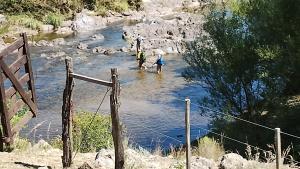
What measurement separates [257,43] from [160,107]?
22.2 feet

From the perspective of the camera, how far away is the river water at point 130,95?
2323cm

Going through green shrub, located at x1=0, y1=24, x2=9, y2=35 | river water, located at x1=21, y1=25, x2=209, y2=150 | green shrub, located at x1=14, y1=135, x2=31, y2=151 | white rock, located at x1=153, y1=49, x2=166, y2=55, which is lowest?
river water, located at x1=21, y1=25, x2=209, y2=150

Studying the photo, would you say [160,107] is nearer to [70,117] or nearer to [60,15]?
[70,117]

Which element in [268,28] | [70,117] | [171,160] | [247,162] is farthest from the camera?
[268,28]

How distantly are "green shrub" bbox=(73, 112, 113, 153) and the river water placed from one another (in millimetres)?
2323

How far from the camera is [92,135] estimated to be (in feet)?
53.2

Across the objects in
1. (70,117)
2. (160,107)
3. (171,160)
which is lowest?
(160,107)

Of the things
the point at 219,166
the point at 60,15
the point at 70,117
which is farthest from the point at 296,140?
the point at 60,15

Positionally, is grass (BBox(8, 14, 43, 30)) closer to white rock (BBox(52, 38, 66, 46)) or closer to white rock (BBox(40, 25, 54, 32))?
white rock (BBox(40, 25, 54, 32))

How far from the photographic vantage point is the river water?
23234mm

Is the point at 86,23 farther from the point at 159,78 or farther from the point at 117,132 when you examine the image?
the point at 117,132

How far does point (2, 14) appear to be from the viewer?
2076 inches

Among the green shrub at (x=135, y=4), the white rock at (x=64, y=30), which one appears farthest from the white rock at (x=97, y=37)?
the green shrub at (x=135, y=4)

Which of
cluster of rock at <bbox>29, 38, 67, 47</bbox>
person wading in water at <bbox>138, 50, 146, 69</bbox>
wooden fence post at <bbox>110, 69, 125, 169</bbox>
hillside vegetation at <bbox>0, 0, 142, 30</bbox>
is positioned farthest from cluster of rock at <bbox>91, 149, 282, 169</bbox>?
hillside vegetation at <bbox>0, 0, 142, 30</bbox>
